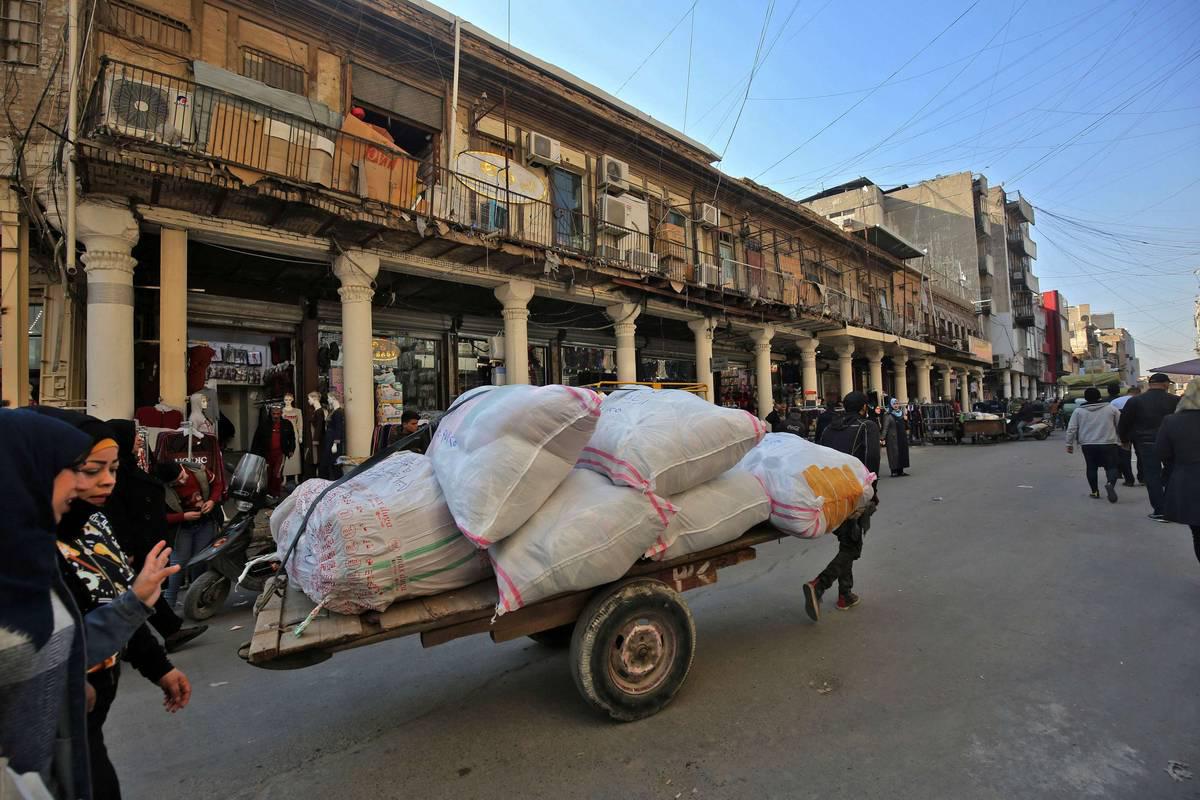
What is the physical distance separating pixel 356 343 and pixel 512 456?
24.2 feet

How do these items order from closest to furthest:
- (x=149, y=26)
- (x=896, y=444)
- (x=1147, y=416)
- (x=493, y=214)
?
(x=1147, y=416) → (x=149, y=26) → (x=493, y=214) → (x=896, y=444)

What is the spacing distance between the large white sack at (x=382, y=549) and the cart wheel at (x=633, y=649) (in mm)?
617

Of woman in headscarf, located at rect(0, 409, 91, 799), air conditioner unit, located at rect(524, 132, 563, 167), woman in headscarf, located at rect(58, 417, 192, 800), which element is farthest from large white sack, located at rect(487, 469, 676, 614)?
air conditioner unit, located at rect(524, 132, 563, 167)

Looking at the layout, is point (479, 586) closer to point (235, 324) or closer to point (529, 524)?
point (529, 524)

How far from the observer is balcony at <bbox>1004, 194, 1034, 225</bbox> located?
1773 inches

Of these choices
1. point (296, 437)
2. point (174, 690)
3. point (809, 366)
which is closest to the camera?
point (174, 690)

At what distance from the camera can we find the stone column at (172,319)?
722 centimetres

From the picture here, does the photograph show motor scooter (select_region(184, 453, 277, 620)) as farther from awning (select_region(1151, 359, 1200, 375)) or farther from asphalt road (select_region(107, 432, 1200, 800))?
awning (select_region(1151, 359, 1200, 375))

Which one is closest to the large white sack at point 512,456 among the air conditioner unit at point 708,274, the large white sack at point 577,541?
the large white sack at point 577,541

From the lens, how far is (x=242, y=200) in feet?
24.0

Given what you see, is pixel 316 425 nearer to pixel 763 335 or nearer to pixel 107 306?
pixel 107 306

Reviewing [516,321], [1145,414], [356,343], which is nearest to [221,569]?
[356,343]

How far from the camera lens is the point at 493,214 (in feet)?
35.3

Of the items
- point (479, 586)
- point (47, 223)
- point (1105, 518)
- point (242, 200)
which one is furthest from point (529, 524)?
point (47, 223)
